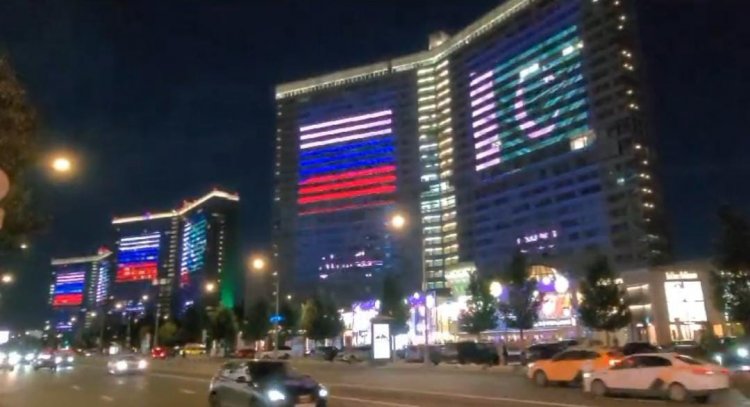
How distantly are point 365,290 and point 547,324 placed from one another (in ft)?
344

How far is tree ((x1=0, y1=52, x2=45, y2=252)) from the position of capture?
34.3ft

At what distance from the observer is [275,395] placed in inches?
650

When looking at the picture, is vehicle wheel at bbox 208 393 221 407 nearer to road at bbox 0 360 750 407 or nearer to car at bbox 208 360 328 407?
car at bbox 208 360 328 407

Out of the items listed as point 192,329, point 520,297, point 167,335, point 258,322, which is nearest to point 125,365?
point 520,297

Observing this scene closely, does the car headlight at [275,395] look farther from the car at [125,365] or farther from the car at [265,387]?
the car at [125,365]

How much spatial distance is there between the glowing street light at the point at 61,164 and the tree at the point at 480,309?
2133 inches

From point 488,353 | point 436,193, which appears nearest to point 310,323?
point 488,353

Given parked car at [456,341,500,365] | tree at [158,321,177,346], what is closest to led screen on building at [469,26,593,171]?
tree at [158,321,177,346]

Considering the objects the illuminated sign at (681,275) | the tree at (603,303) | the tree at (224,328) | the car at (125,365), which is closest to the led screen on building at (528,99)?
the illuminated sign at (681,275)

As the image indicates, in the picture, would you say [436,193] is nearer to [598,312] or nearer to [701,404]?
[598,312]

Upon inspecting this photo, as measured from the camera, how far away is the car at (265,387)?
1662 centimetres

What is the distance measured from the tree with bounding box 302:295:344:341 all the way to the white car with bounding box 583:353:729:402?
66.6m

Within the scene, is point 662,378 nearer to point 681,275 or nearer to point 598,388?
point 598,388

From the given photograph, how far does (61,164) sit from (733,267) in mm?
37712
